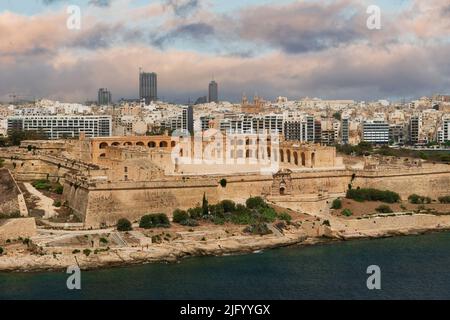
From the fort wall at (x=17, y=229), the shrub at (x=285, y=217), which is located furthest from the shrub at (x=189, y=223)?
the fort wall at (x=17, y=229)

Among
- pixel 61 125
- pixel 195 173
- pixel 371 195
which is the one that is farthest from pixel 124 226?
pixel 61 125

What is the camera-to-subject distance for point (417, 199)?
27578 mm

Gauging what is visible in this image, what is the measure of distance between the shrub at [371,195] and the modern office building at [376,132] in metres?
37.0

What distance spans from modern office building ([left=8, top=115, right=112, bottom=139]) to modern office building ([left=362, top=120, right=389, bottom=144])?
21.4 m

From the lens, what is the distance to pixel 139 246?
68.1 ft

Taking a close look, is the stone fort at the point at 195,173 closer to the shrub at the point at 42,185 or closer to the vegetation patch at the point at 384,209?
the shrub at the point at 42,185

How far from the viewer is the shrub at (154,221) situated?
22484mm

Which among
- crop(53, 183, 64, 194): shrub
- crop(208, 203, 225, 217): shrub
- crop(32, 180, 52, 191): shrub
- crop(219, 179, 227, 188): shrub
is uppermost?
crop(219, 179, 227, 188): shrub

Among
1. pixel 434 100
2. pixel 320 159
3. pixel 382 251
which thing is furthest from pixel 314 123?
pixel 434 100

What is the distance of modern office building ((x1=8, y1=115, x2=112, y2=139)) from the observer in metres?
51.0

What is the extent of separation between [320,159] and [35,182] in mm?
10046

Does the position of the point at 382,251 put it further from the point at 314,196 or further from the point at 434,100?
the point at 434,100

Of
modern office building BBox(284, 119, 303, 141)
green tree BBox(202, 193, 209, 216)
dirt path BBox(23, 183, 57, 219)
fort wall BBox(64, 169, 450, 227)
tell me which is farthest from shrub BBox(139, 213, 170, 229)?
modern office building BBox(284, 119, 303, 141)

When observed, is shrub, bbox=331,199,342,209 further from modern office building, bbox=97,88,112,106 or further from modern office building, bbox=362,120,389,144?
modern office building, bbox=97,88,112,106
